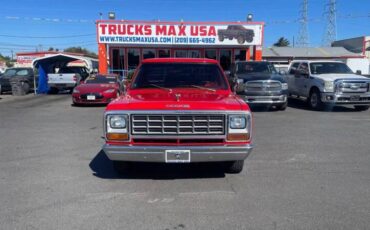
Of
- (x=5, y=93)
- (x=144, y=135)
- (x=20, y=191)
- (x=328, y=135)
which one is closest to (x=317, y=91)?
(x=328, y=135)

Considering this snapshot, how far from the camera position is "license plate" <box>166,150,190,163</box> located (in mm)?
4945

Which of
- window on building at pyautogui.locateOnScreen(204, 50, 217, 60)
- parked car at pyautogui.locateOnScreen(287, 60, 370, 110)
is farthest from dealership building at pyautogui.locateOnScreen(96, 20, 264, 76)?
parked car at pyautogui.locateOnScreen(287, 60, 370, 110)

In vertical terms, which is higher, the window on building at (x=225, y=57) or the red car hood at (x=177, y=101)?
the window on building at (x=225, y=57)

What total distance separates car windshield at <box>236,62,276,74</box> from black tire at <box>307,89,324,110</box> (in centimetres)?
178

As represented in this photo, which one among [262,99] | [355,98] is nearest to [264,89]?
[262,99]

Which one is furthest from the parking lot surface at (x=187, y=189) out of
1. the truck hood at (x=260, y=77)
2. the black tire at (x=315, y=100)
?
the black tire at (x=315, y=100)

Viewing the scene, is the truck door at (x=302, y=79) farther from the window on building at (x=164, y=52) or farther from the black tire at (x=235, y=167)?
the window on building at (x=164, y=52)

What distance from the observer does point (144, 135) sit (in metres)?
5.01

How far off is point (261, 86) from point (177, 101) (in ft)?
28.3

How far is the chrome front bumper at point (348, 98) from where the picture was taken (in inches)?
524

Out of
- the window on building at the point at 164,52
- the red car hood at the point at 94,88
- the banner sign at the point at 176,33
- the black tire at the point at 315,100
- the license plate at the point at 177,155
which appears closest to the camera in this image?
the license plate at the point at 177,155

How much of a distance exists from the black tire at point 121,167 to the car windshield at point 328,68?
1109cm

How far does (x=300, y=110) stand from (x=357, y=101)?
2.04 metres

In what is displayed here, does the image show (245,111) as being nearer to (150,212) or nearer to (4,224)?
(150,212)
